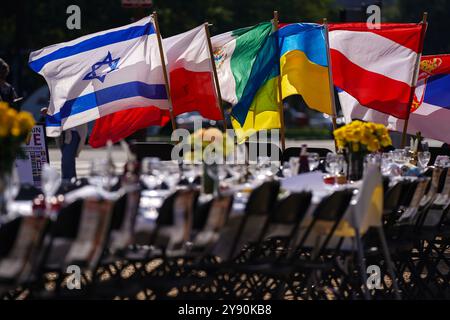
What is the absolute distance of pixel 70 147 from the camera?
59.4ft

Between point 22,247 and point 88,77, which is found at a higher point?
point 22,247

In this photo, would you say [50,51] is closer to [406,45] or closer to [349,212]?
[406,45]

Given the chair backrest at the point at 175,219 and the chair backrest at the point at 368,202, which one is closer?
the chair backrest at the point at 175,219

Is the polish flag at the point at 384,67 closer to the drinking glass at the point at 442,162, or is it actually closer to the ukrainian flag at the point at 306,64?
the ukrainian flag at the point at 306,64

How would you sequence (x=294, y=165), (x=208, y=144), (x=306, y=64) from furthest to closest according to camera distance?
(x=306, y=64) < (x=294, y=165) < (x=208, y=144)

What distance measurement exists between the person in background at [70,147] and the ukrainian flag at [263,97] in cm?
343

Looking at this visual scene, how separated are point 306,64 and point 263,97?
26.9 inches

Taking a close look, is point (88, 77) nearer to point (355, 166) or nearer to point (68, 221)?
point (355, 166)

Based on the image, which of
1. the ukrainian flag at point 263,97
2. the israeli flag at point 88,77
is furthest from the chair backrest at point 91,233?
the ukrainian flag at point 263,97

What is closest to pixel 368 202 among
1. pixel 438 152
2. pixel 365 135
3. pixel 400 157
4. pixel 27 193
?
pixel 365 135

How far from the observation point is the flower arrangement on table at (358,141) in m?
11.1

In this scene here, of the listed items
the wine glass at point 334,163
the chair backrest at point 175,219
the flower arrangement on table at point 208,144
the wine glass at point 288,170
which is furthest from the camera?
the wine glass at point 334,163

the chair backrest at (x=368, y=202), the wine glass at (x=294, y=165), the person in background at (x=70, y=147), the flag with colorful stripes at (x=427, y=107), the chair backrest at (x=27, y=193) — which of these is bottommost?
the person in background at (x=70, y=147)

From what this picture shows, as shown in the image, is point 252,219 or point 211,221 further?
point 252,219
